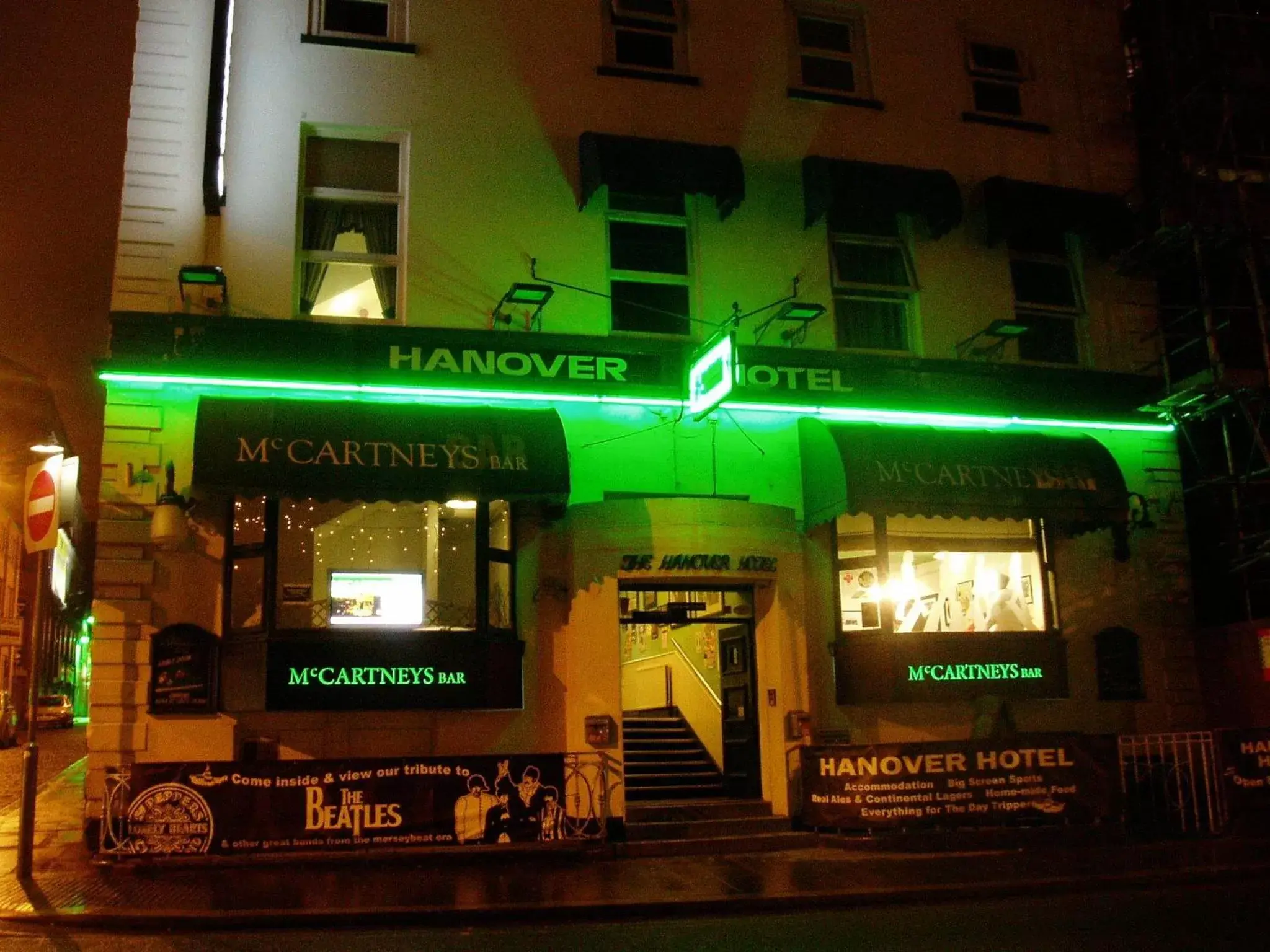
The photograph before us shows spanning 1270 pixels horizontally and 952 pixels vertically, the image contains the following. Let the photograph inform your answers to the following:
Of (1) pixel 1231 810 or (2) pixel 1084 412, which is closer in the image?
(1) pixel 1231 810

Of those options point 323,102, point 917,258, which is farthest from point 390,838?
point 917,258

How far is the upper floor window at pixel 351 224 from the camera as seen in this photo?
571 inches

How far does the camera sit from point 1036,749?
13.1 m

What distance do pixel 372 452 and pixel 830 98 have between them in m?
8.25

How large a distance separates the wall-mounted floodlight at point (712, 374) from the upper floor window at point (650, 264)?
3.65 ft

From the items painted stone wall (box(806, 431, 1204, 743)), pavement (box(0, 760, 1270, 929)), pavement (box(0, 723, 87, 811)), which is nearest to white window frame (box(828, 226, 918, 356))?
painted stone wall (box(806, 431, 1204, 743))

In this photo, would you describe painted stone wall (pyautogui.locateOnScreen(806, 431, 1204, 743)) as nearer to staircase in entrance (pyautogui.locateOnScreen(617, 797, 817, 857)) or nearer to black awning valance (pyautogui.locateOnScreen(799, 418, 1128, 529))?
black awning valance (pyautogui.locateOnScreen(799, 418, 1128, 529))

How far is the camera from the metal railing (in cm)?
1358

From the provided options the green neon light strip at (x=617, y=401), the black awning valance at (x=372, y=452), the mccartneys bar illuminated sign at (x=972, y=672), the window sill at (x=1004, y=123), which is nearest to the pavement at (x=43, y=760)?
the black awning valance at (x=372, y=452)

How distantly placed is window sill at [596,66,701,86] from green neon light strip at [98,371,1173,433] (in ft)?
14.6

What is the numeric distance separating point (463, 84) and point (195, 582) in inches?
279

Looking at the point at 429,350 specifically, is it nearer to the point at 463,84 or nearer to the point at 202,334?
the point at 202,334

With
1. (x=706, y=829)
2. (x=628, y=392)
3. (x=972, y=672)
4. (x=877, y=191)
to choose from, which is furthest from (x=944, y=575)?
(x=877, y=191)

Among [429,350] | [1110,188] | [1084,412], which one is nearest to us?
[429,350]
